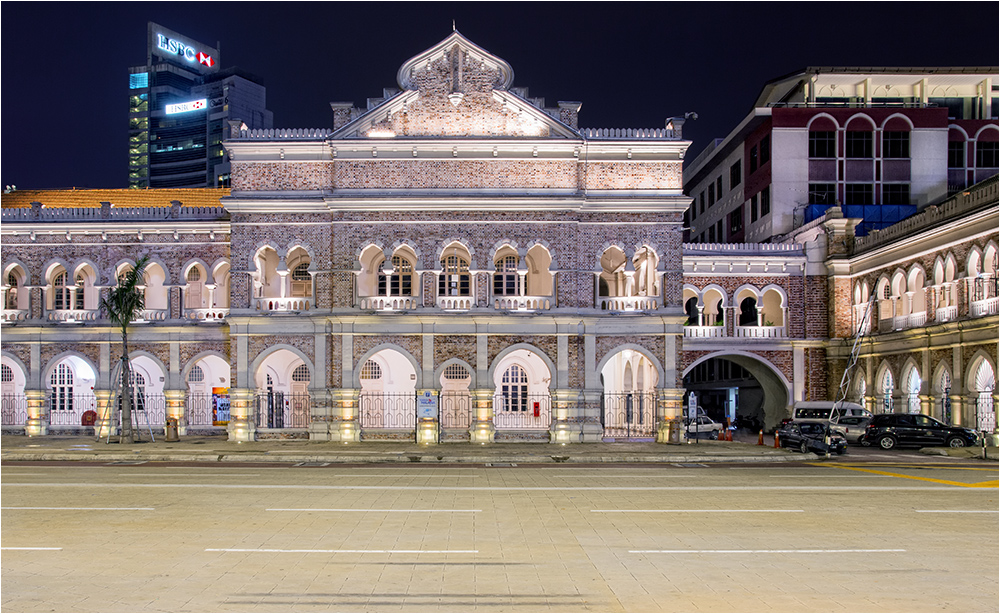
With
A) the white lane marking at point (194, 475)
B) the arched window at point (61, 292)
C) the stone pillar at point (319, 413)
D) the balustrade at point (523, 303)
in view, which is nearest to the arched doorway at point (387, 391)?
the stone pillar at point (319, 413)

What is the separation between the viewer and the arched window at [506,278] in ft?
119

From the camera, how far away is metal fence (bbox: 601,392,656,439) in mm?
35875

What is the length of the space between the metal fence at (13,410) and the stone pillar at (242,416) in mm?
10987

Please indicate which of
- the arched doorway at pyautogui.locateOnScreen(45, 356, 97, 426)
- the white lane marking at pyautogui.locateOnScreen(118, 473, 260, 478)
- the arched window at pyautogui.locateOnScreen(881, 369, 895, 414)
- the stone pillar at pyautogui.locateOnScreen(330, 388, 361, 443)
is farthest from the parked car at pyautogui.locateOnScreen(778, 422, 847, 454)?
the arched doorway at pyautogui.locateOnScreen(45, 356, 97, 426)

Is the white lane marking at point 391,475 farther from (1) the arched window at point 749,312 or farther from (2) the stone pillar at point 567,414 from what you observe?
(1) the arched window at point 749,312

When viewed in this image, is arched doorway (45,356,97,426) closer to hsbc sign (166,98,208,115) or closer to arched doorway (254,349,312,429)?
arched doorway (254,349,312,429)

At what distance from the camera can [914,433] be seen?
3078 cm

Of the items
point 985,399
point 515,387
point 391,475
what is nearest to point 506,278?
point 515,387

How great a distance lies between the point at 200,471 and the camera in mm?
22953

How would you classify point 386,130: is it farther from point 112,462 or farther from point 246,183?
point 112,462

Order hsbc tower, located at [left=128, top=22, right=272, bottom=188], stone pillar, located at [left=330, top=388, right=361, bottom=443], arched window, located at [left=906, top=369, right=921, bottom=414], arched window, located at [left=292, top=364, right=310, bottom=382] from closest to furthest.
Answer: stone pillar, located at [left=330, top=388, right=361, bottom=443]
arched window, located at [left=906, top=369, right=921, bottom=414]
arched window, located at [left=292, top=364, right=310, bottom=382]
hsbc tower, located at [left=128, top=22, right=272, bottom=188]

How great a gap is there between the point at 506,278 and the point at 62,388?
66.2ft

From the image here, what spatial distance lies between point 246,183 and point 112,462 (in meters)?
12.2

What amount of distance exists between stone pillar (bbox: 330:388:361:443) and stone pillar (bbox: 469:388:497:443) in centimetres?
426
